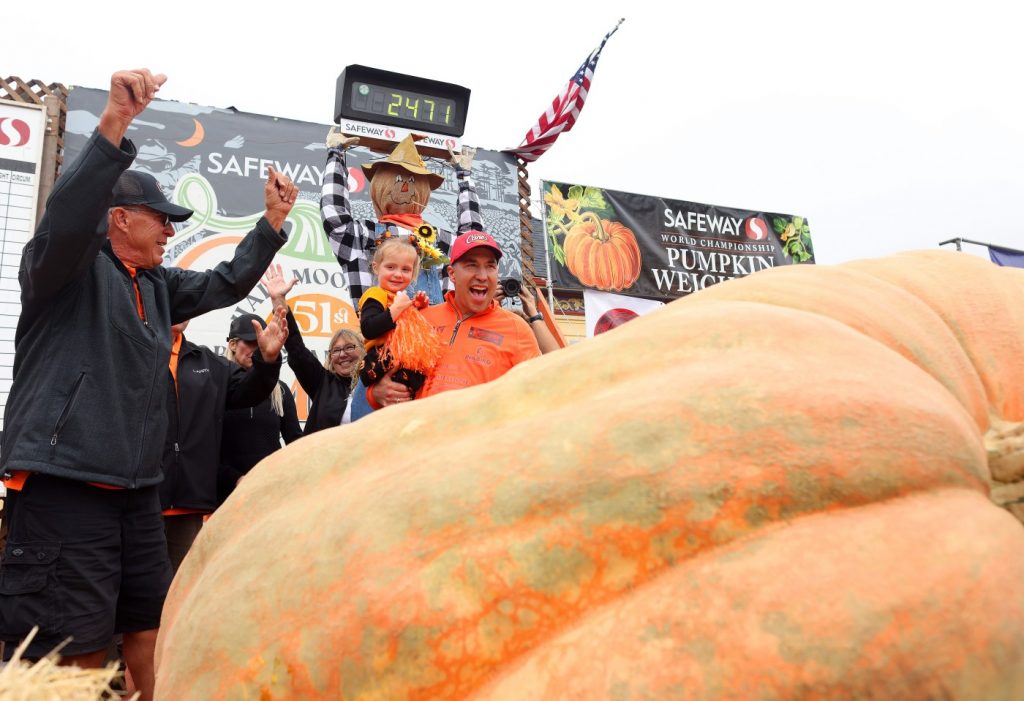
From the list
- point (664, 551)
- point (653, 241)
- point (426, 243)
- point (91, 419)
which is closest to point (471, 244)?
point (426, 243)

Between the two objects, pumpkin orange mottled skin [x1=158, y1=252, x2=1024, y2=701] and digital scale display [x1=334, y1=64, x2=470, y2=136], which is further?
digital scale display [x1=334, y1=64, x2=470, y2=136]

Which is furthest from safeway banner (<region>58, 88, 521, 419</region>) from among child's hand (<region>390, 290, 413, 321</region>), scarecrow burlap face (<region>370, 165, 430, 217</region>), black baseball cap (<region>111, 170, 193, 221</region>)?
black baseball cap (<region>111, 170, 193, 221</region>)

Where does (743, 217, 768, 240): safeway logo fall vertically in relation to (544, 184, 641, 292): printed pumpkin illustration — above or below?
above

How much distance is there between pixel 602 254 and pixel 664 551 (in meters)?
8.04

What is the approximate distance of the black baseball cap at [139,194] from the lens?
8.27ft

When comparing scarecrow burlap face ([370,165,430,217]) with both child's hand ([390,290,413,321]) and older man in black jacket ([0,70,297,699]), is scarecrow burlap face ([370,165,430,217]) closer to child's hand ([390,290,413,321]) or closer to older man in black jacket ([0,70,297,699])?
child's hand ([390,290,413,321])

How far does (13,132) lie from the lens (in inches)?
229

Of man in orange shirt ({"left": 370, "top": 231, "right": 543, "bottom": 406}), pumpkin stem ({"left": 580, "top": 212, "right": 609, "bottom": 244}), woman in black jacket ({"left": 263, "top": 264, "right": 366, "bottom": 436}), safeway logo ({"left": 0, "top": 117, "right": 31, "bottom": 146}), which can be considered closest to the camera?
man in orange shirt ({"left": 370, "top": 231, "right": 543, "bottom": 406})

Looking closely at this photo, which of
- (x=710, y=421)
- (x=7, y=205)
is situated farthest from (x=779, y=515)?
(x=7, y=205)

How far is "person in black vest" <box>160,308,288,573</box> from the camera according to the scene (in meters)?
3.30

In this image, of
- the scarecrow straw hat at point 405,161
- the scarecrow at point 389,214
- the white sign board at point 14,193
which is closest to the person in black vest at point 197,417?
the scarecrow at point 389,214

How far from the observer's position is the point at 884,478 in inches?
35.3

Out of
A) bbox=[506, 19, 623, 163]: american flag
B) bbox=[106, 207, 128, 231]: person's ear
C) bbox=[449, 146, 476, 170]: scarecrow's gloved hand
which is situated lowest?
bbox=[106, 207, 128, 231]: person's ear

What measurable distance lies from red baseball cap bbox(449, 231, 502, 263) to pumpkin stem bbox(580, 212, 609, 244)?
6139mm
